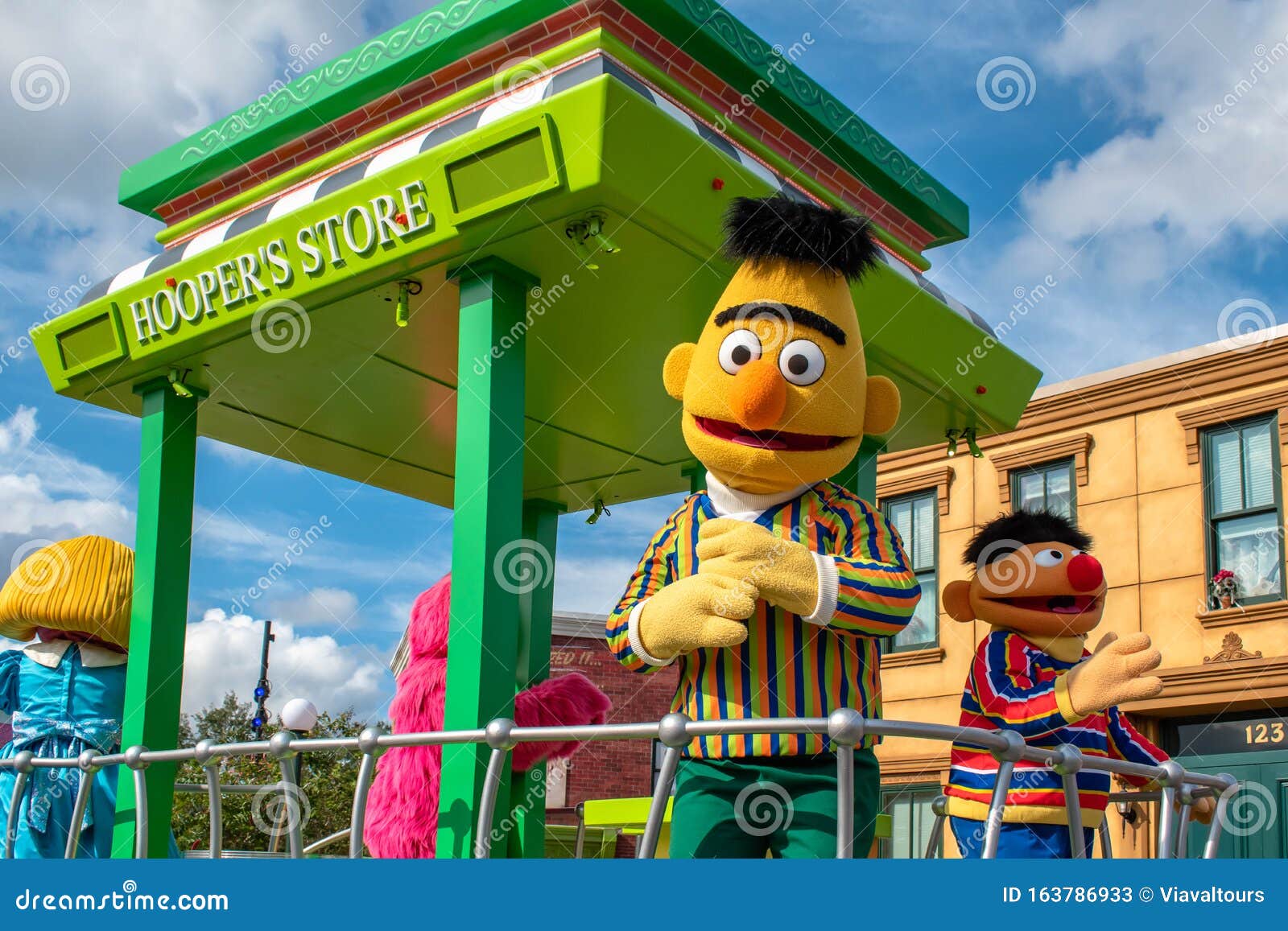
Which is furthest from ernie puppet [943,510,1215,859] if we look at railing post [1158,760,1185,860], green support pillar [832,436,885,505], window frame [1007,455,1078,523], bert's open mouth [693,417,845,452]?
window frame [1007,455,1078,523]

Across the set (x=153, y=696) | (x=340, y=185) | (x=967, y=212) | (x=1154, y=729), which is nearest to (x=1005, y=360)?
(x=967, y=212)

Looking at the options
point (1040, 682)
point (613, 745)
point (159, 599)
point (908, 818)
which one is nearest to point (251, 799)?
point (613, 745)

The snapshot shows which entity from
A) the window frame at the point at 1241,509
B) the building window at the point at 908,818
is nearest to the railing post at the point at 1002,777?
the window frame at the point at 1241,509

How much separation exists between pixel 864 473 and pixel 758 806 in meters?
2.78

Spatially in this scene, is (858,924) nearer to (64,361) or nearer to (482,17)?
(482,17)

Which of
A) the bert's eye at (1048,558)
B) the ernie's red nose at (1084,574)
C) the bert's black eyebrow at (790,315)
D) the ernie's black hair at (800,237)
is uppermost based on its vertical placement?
the ernie's black hair at (800,237)

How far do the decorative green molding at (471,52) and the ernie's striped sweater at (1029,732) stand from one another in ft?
8.03

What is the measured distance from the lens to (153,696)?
614cm

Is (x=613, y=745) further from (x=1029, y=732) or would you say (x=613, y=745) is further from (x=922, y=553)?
(x=1029, y=732)

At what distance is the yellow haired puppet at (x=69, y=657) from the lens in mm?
6352

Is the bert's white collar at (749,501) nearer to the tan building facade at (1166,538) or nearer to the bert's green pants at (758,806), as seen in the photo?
the bert's green pants at (758,806)

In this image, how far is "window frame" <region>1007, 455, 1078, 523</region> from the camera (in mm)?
11820

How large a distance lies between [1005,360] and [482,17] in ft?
10.6

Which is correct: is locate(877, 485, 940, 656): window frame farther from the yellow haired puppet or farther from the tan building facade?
the yellow haired puppet
